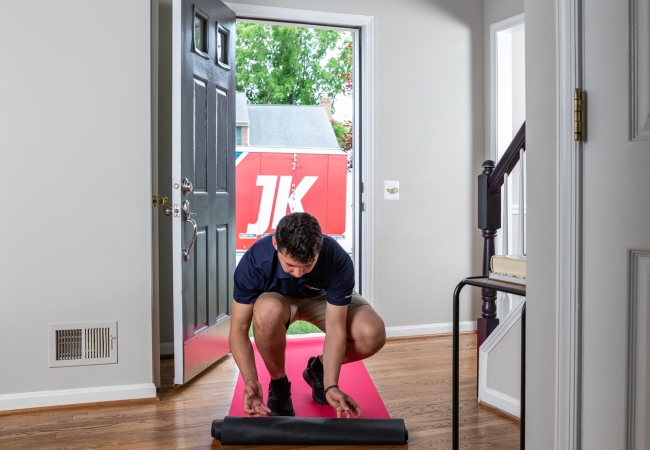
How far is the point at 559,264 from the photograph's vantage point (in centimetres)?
123

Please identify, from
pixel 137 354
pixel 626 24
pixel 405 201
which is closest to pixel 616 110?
pixel 626 24

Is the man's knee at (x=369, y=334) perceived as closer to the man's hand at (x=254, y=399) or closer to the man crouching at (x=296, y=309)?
the man crouching at (x=296, y=309)

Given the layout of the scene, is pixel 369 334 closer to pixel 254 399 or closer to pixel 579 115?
pixel 254 399

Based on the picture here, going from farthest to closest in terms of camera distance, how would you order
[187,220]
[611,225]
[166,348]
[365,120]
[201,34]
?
[365,120], [166,348], [201,34], [187,220], [611,225]

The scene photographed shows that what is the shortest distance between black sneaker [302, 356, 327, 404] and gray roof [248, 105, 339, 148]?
8.95m

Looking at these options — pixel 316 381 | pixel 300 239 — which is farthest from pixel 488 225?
pixel 300 239

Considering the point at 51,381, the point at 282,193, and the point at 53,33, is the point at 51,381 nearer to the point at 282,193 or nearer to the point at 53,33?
the point at 53,33

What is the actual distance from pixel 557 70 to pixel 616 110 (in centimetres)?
16

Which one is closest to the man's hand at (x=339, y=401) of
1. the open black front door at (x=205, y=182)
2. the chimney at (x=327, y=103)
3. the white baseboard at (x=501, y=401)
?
the white baseboard at (x=501, y=401)

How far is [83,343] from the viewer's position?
2.77m

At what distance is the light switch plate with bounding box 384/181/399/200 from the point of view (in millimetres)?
4117

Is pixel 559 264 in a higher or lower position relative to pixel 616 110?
lower

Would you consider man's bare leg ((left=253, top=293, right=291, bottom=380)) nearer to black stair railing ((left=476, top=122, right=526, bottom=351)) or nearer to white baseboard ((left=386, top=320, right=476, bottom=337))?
black stair railing ((left=476, top=122, right=526, bottom=351))

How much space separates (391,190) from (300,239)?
2161 millimetres
